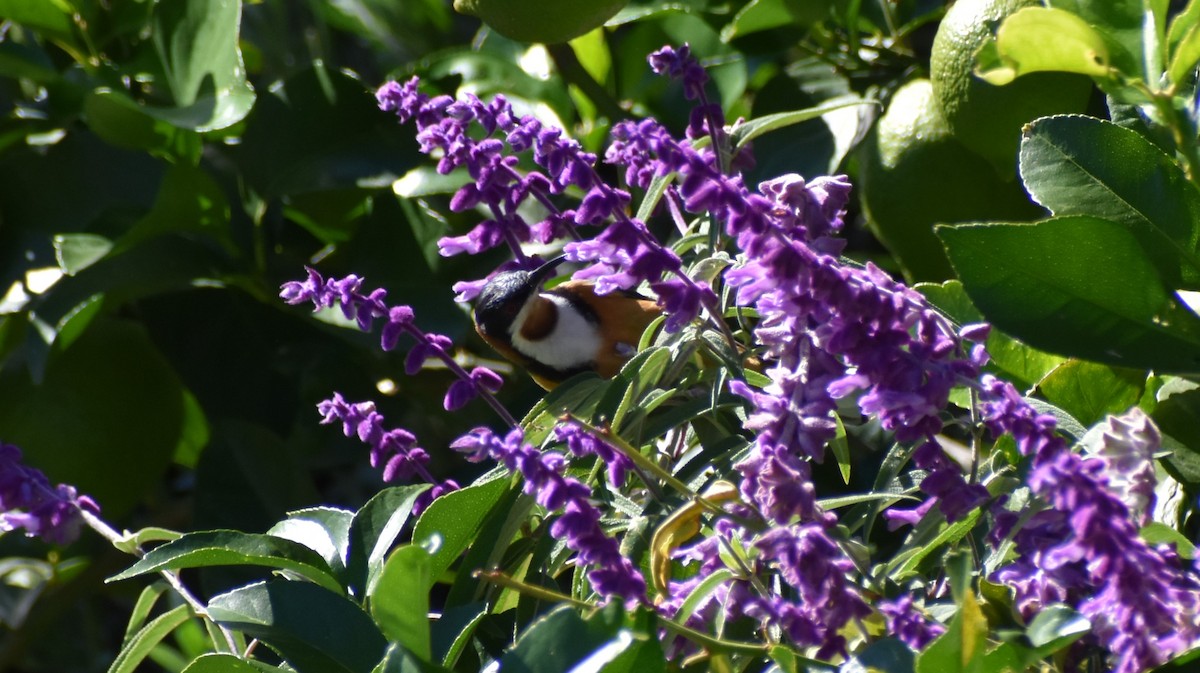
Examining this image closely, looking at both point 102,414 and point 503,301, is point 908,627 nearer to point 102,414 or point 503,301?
point 503,301

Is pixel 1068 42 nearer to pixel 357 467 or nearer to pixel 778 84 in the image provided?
pixel 778 84

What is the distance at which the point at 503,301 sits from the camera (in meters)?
1.13

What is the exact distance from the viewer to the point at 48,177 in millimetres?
1357

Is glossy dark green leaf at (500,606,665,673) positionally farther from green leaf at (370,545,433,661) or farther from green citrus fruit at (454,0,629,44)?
green citrus fruit at (454,0,629,44)

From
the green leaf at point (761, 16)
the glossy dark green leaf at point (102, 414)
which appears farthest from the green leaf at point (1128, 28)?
the glossy dark green leaf at point (102, 414)

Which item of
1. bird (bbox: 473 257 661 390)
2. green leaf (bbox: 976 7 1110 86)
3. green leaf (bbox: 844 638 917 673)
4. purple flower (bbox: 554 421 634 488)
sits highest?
green leaf (bbox: 976 7 1110 86)

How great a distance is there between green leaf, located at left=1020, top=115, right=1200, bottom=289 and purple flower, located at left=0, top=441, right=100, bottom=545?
1.74ft

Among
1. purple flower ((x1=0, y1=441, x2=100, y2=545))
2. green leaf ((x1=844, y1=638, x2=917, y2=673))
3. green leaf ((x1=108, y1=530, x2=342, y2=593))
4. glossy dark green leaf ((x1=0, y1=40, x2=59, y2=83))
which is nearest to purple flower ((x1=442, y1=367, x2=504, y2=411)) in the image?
green leaf ((x1=108, y1=530, x2=342, y2=593))

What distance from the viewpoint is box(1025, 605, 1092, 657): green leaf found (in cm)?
43

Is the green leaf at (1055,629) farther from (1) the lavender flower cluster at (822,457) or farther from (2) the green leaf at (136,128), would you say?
(2) the green leaf at (136,128)

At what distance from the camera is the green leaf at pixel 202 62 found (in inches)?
45.3

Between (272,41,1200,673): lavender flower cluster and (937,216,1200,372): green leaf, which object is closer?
(272,41,1200,673): lavender flower cluster

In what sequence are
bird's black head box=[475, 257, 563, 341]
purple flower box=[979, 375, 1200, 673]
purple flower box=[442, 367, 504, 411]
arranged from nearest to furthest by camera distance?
purple flower box=[979, 375, 1200, 673], purple flower box=[442, 367, 504, 411], bird's black head box=[475, 257, 563, 341]

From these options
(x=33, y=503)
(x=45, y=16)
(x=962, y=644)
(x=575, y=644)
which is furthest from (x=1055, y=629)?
(x=45, y=16)
